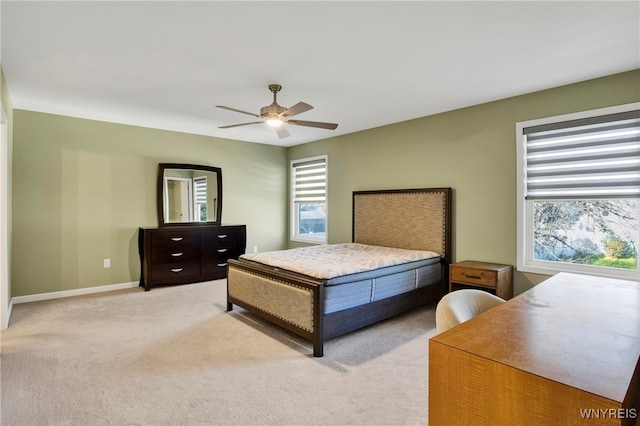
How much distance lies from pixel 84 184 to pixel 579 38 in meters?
5.63

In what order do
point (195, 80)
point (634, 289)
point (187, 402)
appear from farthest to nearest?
point (195, 80), point (187, 402), point (634, 289)

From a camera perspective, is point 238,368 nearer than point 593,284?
No

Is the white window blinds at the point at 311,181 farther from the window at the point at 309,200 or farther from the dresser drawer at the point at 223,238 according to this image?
the dresser drawer at the point at 223,238

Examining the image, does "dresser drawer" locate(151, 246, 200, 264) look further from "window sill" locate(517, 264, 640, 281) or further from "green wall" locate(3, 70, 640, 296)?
"window sill" locate(517, 264, 640, 281)

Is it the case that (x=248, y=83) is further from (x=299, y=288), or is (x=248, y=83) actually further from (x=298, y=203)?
(x=298, y=203)

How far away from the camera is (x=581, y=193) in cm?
328

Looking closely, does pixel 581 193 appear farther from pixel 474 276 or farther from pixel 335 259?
pixel 335 259

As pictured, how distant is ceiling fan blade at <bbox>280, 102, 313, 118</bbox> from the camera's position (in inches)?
111

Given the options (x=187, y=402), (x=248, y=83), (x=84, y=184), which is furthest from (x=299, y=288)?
(x=84, y=184)

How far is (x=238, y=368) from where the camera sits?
255cm

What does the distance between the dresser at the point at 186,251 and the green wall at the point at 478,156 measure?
2461 millimetres

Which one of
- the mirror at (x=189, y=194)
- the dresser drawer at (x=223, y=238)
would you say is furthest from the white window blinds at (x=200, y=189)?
the dresser drawer at (x=223, y=238)

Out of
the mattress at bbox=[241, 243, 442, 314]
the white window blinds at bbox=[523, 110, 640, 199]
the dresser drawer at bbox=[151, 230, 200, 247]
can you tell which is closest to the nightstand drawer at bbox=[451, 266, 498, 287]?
the mattress at bbox=[241, 243, 442, 314]

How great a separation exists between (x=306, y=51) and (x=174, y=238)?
3534mm
